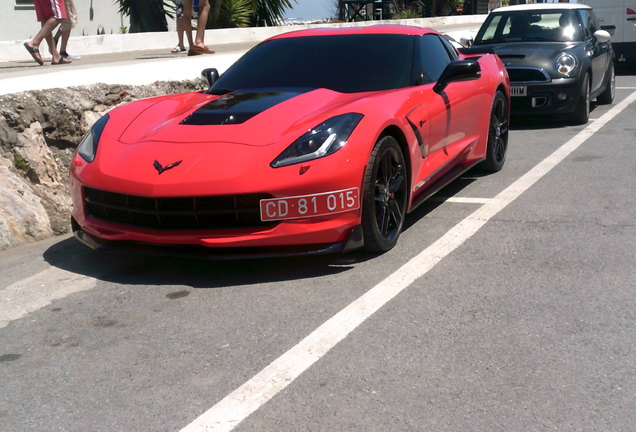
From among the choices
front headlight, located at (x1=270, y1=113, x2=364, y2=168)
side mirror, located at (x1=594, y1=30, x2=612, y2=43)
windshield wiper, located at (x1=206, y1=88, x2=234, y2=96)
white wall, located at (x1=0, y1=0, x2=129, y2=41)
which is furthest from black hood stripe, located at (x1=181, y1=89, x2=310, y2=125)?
white wall, located at (x1=0, y1=0, x2=129, y2=41)

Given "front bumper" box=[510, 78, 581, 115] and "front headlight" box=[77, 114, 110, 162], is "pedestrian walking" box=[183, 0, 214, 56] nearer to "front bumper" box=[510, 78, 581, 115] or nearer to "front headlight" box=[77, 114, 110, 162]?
"front bumper" box=[510, 78, 581, 115]

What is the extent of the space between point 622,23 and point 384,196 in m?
13.2

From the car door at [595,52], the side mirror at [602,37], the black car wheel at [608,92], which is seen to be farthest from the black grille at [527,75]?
the black car wheel at [608,92]

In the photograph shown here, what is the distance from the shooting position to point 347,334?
12.4 ft

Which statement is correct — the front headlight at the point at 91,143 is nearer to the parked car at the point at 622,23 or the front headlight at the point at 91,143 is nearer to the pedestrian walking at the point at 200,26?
the pedestrian walking at the point at 200,26

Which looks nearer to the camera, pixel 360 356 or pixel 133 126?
pixel 360 356

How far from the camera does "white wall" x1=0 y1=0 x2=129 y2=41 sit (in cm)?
1875

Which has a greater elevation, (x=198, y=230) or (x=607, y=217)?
(x=198, y=230)

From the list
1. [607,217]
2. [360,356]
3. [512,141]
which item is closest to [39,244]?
[360,356]

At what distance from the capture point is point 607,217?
572 centimetres

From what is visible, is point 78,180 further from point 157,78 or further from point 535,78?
point 535,78

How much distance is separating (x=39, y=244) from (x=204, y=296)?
5.95ft

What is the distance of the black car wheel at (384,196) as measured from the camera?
4750mm

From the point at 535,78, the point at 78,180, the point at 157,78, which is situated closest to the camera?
the point at 78,180
